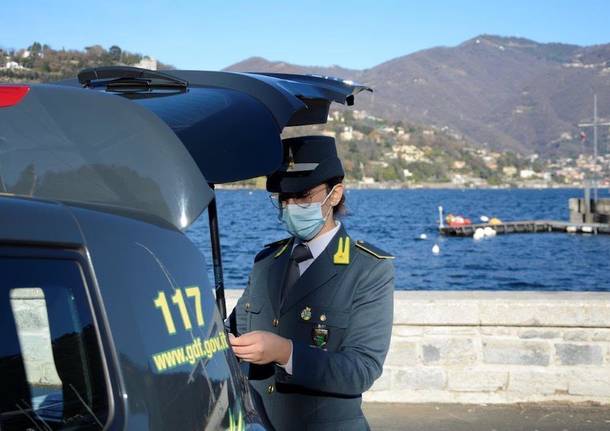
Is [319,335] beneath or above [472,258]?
above

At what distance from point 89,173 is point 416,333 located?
5299 millimetres

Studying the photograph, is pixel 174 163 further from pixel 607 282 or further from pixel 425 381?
pixel 607 282

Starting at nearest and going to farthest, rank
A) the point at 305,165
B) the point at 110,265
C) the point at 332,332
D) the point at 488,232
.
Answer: the point at 110,265 < the point at 332,332 < the point at 305,165 < the point at 488,232

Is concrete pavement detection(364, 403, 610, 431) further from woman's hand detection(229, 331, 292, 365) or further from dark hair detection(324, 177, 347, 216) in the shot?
woman's hand detection(229, 331, 292, 365)

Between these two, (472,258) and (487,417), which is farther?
(472,258)

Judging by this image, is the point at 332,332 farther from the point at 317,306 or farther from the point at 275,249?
the point at 275,249

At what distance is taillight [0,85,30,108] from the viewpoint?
1975 mm

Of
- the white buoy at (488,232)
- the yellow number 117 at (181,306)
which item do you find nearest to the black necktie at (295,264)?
the yellow number 117 at (181,306)

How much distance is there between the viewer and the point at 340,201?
3297mm

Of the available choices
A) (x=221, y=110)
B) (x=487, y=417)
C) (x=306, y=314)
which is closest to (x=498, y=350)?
(x=487, y=417)

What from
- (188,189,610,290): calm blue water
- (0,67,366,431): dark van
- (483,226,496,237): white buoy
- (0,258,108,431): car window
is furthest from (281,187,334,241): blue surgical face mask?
(483,226,496,237): white buoy

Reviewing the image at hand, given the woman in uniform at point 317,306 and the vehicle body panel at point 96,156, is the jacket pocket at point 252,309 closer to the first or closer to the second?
the woman in uniform at point 317,306

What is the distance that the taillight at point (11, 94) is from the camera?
6.48 feet

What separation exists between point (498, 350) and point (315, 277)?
420 cm
